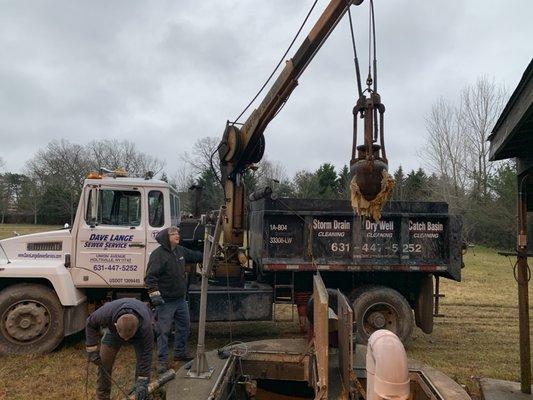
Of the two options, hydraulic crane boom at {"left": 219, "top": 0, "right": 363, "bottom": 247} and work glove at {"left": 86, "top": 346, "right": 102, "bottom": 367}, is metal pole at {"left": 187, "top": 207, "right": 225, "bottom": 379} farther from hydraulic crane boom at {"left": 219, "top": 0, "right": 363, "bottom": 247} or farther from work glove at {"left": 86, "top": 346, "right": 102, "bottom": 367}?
hydraulic crane boom at {"left": 219, "top": 0, "right": 363, "bottom": 247}

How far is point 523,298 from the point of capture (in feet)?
16.1

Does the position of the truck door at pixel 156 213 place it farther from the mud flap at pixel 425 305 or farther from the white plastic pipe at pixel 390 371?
the white plastic pipe at pixel 390 371

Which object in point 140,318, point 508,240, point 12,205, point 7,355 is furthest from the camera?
point 12,205

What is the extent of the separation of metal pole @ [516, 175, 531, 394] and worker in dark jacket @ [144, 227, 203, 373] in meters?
4.00

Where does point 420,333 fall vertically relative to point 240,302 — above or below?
below

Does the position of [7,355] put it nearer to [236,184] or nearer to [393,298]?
[236,184]

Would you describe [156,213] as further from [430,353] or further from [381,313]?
[430,353]

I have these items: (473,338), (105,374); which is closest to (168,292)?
(105,374)

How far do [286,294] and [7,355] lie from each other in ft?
13.2

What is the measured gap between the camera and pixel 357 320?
22.9 ft

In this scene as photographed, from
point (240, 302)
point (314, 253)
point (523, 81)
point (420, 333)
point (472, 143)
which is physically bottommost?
point (420, 333)

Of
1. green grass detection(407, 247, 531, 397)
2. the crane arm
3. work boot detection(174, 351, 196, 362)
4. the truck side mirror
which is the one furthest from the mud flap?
the truck side mirror

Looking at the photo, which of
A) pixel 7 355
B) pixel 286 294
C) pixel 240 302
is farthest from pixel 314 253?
pixel 7 355

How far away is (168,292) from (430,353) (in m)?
4.08
